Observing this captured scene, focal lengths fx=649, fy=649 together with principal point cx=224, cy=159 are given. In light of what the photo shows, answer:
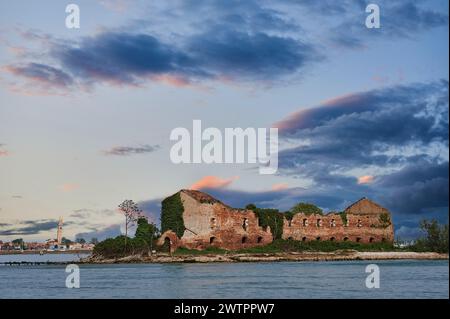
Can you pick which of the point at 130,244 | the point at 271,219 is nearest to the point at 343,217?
the point at 271,219

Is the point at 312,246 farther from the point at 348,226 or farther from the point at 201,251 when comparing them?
the point at 201,251

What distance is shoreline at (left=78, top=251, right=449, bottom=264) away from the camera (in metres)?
59.0

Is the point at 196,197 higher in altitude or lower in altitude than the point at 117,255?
higher

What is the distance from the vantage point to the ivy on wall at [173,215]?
61.9 m

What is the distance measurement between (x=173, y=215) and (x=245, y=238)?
769 cm

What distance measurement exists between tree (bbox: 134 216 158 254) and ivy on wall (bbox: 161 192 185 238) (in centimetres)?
101

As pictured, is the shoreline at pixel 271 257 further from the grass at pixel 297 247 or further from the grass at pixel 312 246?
A: the grass at pixel 312 246

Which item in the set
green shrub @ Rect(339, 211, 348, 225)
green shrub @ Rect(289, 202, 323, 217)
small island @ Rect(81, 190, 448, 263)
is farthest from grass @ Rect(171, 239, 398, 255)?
green shrub @ Rect(289, 202, 323, 217)

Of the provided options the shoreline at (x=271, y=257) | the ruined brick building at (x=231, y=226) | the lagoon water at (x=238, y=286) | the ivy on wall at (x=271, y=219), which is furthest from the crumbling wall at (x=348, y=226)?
the lagoon water at (x=238, y=286)

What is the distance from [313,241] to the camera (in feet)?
232

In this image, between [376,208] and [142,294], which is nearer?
[142,294]
